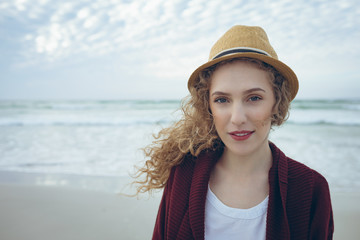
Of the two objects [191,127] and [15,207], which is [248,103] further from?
[15,207]

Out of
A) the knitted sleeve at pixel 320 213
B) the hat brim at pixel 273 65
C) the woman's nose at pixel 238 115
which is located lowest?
the knitted sleeve at pixel 320 213

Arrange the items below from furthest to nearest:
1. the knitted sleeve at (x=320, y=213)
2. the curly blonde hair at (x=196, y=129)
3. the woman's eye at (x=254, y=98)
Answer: the curly blonde hair at (x=196, y=129) → the woman's eye at (x=254, y=98) → the knitted sleeve at (x=320, y=213)

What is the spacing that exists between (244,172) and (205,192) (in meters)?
0.33

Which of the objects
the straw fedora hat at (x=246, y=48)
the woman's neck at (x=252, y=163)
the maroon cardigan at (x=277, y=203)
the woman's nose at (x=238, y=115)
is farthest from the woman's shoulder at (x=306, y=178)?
the straw fedora hat at (x=246, y=48)

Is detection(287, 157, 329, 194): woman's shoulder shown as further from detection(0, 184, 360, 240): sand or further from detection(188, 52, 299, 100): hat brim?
detection(0, 184, 360, 240): sand

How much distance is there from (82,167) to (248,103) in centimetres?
481

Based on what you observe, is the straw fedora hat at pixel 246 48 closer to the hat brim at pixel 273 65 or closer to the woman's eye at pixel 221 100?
the hat brim at pixel 273 65

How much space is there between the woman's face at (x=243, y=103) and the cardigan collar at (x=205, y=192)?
0.72 feet

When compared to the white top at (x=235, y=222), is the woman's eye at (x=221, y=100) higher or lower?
higher

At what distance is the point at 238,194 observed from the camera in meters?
1.58

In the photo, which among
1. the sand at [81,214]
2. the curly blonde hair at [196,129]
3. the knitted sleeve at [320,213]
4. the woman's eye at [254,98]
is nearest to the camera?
the knitted sleeve at [320,213]

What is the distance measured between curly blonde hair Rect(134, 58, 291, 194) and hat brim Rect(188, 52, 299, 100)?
34 millimetres

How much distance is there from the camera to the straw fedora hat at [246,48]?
4.40 feet

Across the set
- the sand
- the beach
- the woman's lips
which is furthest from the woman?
the sand
